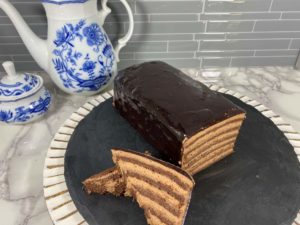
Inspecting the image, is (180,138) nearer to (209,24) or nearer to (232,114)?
(232,114)

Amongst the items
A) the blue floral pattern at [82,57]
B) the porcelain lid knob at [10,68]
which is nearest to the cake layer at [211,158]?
the blue floral pattern at [82,57]

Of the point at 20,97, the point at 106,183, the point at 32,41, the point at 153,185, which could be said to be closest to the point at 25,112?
the point at 20,97

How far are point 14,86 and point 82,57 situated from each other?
0.73 ft

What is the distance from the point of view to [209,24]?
1197 mm

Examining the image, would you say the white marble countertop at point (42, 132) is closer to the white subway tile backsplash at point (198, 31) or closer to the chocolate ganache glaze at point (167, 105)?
the white subway tile backsplash at point (198, 31)

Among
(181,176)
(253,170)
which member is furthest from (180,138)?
(253,170)

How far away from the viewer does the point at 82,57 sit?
38.7 inches

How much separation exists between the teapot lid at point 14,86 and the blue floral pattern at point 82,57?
4.2 inches

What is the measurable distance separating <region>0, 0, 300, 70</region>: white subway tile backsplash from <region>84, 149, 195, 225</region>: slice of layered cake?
0.61 m

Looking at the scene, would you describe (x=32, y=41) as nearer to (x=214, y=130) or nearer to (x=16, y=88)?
(x=16, y=88)

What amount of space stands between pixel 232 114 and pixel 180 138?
0.51 ft

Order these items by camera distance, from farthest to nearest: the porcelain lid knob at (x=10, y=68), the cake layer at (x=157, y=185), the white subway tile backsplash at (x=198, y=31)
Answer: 1. the white subway tile backsplash at (x=198, y=31)
2. the porcelain lid knob at (x=10, y=68)
3. the cake layer at (x=157, y=185)

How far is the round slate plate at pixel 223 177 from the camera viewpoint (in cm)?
70

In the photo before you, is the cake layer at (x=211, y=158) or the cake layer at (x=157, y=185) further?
the cake layer at (x=211, y=158)
